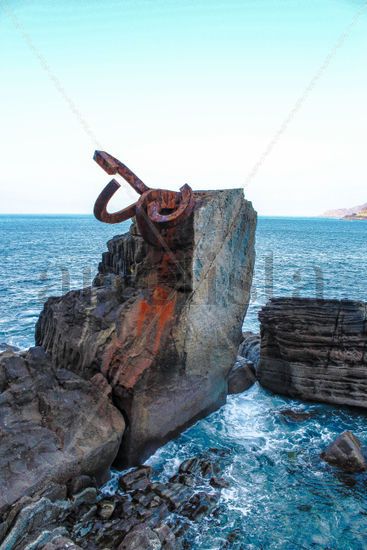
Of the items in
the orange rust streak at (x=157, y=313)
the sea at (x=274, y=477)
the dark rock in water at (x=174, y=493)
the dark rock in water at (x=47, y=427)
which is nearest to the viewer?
the dark rock in water at (x=47, y=427)

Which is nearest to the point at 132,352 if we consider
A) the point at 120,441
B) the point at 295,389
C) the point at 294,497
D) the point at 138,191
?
the point at 120,441

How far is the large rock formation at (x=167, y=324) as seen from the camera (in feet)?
37.5

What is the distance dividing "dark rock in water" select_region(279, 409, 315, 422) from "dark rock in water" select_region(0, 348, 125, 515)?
606 cm

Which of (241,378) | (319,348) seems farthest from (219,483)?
(319,348)

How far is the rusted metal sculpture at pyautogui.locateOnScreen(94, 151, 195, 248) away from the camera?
1010 centimetres

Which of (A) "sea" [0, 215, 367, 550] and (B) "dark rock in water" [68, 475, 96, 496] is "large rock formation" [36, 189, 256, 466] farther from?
(B) "dark rock in water" [68, 475, 96, 496]

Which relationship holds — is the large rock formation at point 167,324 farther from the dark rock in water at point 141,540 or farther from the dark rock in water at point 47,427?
the dark rock in water at point 141,540

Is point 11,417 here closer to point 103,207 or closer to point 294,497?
point 103,207

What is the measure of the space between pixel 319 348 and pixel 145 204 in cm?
803

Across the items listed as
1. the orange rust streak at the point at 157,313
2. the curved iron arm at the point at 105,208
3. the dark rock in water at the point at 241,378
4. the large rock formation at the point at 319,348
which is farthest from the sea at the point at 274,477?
the curved iron arm at the point at 105,208

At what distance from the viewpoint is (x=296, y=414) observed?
14070 mm

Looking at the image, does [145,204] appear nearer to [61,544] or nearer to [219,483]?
[219,483]

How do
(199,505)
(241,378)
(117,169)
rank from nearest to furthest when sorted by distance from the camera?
(199,505), (117,169), (241,378)

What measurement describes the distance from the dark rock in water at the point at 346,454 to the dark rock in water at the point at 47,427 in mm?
5697
